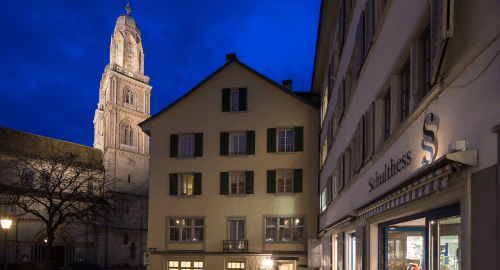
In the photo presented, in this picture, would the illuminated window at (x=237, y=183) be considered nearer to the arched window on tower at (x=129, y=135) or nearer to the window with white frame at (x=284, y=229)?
the window with white frame at (x=284, y=229)

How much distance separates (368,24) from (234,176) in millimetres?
18608

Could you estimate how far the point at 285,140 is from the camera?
26.0 metres

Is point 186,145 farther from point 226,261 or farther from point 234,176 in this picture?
point 226,261

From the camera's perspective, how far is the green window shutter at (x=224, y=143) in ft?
87.0

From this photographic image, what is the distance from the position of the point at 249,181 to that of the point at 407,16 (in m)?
20.5

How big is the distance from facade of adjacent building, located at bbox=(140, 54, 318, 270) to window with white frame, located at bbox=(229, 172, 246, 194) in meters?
0.06

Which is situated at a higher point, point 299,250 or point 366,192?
point 366,192

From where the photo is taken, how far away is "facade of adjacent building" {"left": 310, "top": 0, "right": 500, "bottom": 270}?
360 centimetres

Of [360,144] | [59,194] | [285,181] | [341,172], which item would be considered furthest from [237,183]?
[360,144]

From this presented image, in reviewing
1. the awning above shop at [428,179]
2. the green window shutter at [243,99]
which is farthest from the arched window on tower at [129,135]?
the awning above shop at [428,179]

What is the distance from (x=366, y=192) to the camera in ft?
29.4

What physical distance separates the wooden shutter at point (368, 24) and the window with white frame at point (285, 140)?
17027 millimetres

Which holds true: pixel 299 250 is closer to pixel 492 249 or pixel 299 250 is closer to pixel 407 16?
pixel 407 16

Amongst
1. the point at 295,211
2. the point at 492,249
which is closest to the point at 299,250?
the point at 295,211
